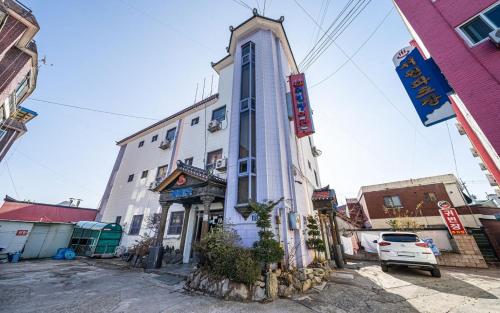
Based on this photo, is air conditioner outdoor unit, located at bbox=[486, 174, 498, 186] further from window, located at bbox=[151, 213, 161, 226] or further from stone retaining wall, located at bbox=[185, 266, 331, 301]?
window, located at bbox=[151, 213, 161, 226]

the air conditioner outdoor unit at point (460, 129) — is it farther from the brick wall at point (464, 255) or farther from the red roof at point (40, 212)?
the red roof at point (40, 212)

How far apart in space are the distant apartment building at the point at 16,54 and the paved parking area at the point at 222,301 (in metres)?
10.8

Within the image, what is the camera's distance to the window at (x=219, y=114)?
1377 centimetres

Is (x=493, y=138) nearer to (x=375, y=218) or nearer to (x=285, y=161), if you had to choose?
(x=285, y=161)

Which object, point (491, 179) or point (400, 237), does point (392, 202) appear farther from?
point (400, 237)

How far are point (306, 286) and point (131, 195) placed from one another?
54.0 ft

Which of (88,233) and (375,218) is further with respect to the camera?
(375,218)

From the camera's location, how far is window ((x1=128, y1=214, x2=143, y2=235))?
14685 millimetres

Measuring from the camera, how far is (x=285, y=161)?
9.48 meters

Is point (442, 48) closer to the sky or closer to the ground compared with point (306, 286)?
closer to the sky

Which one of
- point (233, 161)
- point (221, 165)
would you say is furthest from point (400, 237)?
point (221, 165)

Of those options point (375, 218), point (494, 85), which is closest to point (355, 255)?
point (375, 218)

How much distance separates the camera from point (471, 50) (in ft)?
18.7

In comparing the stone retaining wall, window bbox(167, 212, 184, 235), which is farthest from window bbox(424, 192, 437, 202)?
window bbox(167, 212, 184, 235)
